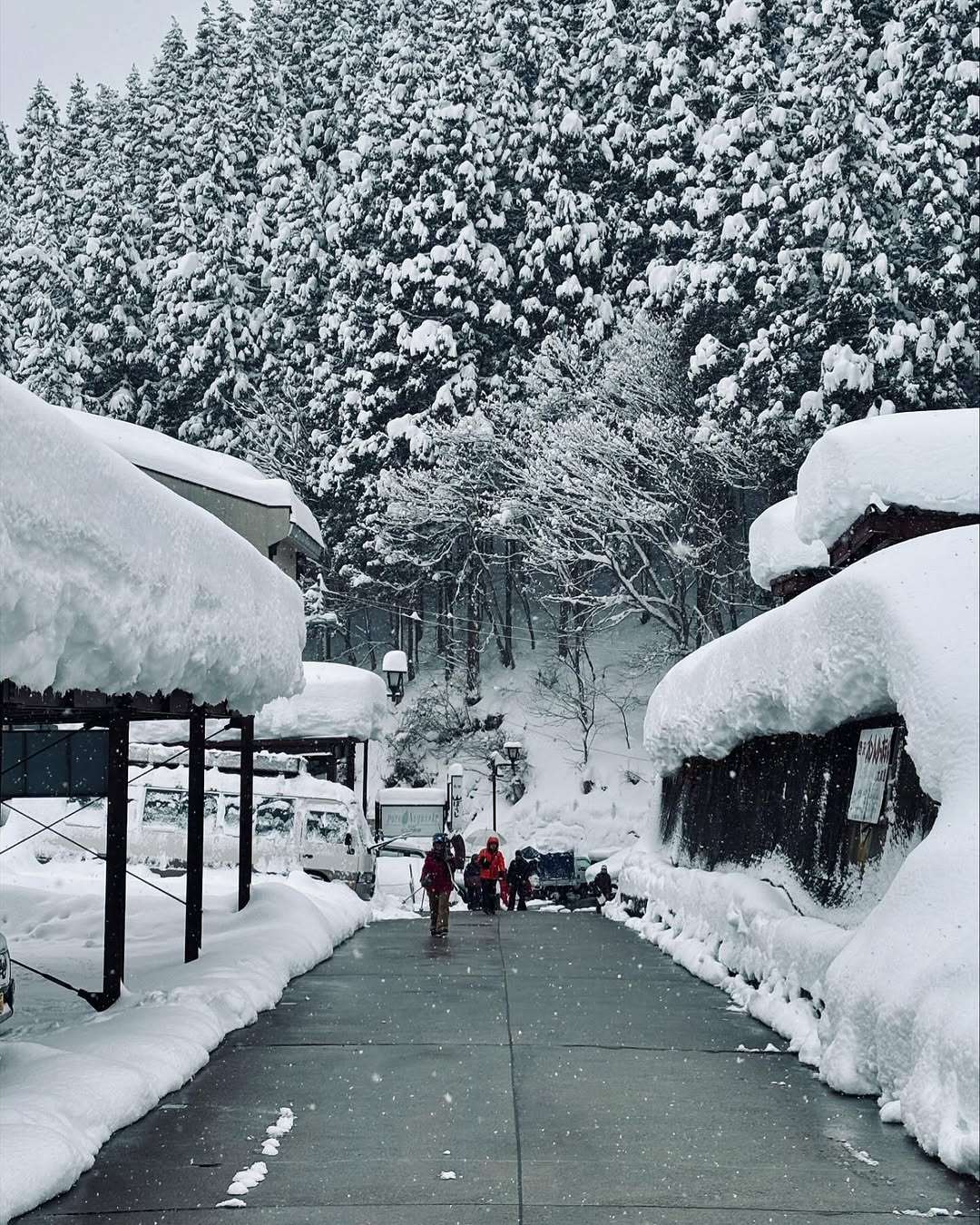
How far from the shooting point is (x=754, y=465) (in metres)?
34.2

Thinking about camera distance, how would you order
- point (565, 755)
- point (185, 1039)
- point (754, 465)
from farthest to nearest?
point (565, 755) → point (754, 465) → point (185, 1039)

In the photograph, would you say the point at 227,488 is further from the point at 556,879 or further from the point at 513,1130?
the point at 556,879

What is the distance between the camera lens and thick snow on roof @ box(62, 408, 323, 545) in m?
18.8

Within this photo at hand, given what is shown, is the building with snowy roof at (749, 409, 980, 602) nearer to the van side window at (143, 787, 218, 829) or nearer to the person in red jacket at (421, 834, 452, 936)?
the person in red jacket at (421, 834, 452, 936)

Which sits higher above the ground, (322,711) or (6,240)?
(6,240)

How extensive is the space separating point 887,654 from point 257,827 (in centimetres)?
1812

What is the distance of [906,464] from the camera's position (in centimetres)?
1253

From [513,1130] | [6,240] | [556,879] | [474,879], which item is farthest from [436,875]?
[6,240]

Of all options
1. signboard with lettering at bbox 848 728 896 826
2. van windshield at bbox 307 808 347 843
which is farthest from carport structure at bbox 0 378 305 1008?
van windshield at bbox 307 808 347 843

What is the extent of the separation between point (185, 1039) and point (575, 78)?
41.4 metres

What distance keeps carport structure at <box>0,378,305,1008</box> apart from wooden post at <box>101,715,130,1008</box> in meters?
0.02

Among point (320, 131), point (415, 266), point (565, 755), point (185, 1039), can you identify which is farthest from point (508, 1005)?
point (320, 131)

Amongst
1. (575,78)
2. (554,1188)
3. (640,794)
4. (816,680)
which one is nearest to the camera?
(554,1188)

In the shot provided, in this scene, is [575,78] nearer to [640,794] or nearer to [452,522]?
[452,522]
